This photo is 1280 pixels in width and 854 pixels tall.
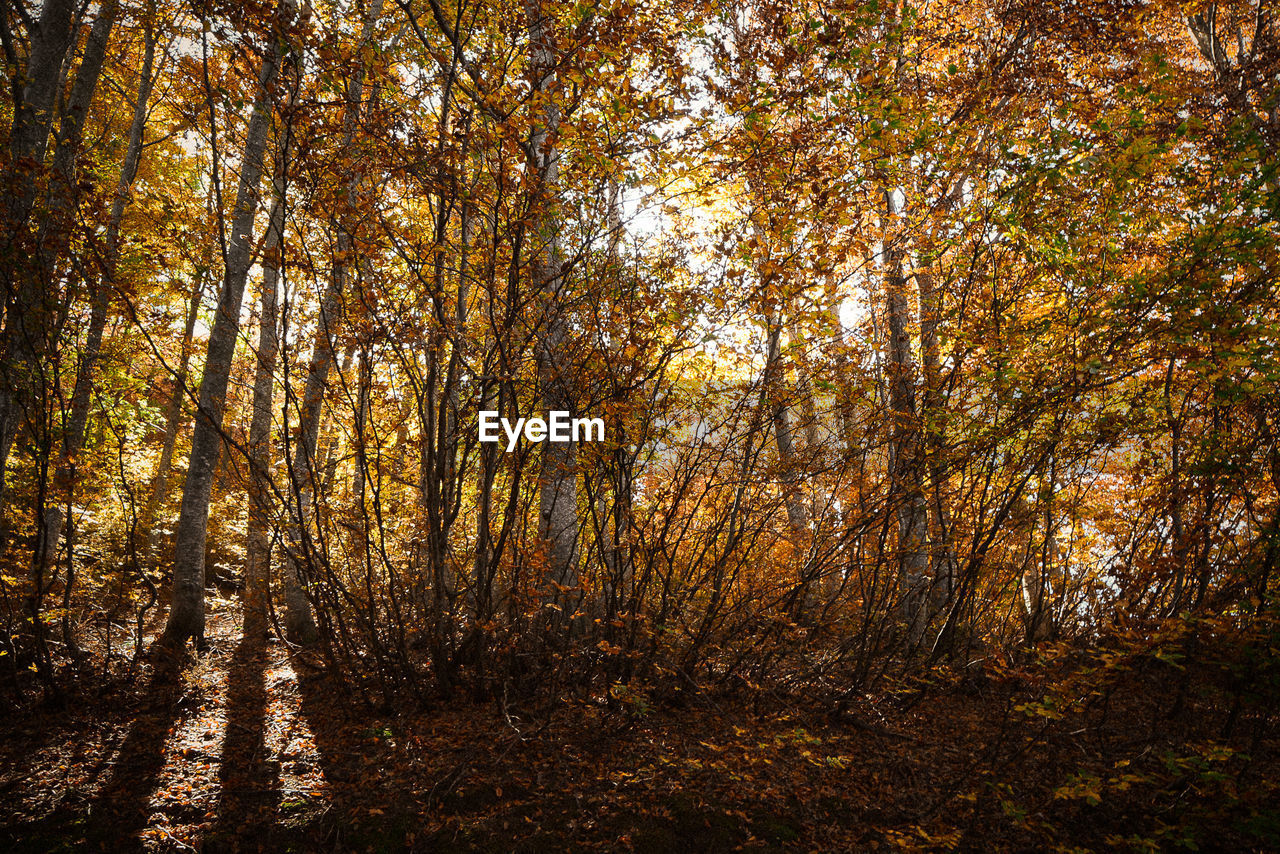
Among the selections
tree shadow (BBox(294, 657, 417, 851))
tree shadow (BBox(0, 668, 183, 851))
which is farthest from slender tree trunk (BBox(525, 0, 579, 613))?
tree shadow (BBox(0, 668, 183, 851))

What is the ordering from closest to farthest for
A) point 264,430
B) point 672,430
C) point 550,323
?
point 550,323 < point 672,430 < point 264,430

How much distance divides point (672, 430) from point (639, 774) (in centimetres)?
238

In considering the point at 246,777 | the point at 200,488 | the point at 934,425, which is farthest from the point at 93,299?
the point at 934,425

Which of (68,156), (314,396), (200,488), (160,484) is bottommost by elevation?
(200,488)

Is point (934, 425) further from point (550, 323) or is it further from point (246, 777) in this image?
point (246, 777)

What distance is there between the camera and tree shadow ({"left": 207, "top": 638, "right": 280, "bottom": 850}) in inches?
118

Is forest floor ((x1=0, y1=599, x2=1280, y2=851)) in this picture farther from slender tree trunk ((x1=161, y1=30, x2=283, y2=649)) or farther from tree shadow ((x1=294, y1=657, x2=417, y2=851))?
slender tree trunk ((x1=161, y1=30, x2=283, y2=649))

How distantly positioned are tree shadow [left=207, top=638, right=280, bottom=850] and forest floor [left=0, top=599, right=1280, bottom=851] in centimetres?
1

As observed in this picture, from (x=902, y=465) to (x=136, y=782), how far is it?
5374 millimetres

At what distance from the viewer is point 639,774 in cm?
368

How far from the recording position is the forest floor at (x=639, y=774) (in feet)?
10.1

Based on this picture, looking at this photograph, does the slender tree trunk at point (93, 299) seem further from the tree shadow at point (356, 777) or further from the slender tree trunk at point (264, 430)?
the tree shadow at point (356, 777)

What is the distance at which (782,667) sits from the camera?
5547mm

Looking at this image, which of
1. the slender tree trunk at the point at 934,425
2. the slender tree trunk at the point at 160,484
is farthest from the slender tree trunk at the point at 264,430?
the slender tree trunk at the point at 934,425
